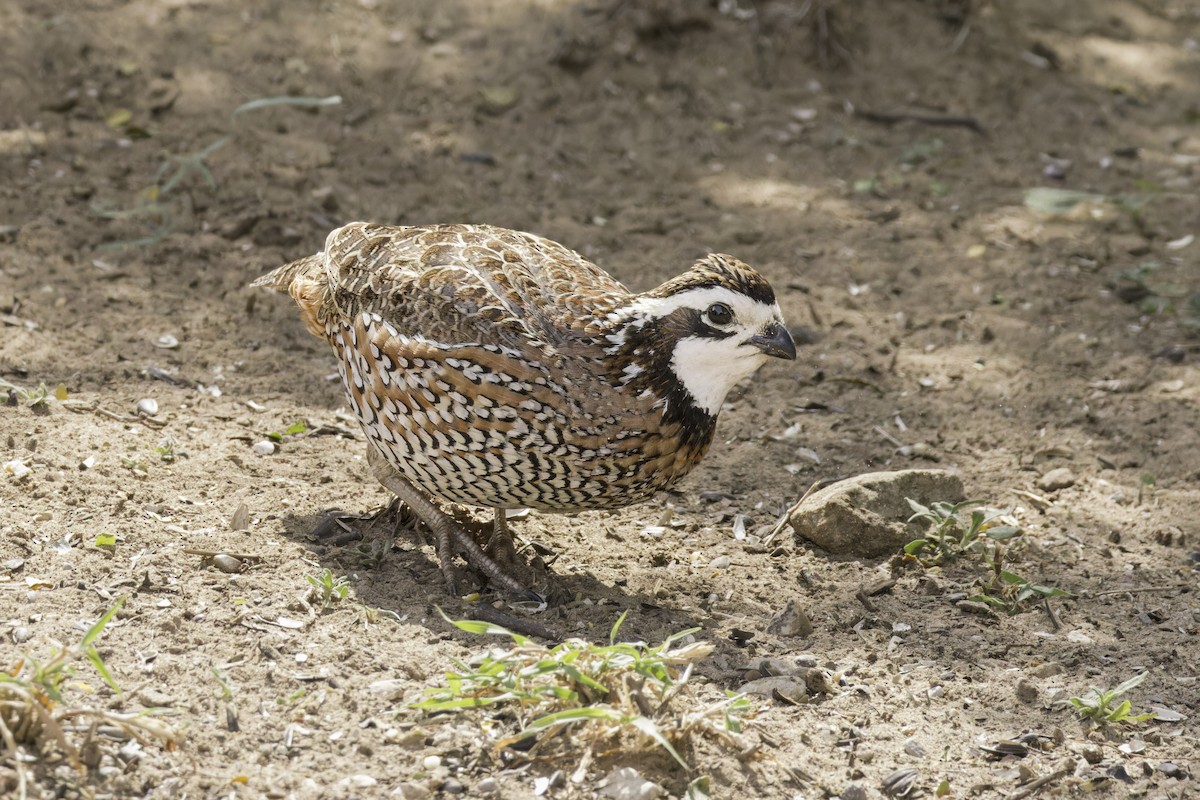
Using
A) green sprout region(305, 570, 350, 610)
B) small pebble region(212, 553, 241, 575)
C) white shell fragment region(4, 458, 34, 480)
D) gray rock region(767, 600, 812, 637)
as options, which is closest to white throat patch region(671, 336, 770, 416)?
gray rock region(767, 600, 812, 637)

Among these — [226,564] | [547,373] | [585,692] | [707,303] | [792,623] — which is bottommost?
[792,623]

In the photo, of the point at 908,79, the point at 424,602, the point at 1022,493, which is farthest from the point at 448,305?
the point at 908,79

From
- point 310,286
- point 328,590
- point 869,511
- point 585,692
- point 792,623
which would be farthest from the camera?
point 310,286

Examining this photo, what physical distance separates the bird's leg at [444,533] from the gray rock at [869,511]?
4.21 ft

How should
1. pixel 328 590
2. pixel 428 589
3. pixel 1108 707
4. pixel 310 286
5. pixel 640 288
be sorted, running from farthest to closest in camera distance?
1. pixel 640 288
2. pixel 310 286
3. pixel 428 589
4. pixel 328 590
5. pixel 1108 707

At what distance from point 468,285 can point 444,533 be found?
1007mm

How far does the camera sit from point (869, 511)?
18.6ft

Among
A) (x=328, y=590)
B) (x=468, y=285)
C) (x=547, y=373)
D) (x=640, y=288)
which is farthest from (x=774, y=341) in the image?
(x=640, y=288)

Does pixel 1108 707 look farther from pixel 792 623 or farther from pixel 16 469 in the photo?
pixel 16 469

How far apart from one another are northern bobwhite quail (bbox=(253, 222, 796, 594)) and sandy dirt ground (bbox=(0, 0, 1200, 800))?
1.80 ft

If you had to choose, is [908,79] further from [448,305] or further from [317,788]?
[317,788]

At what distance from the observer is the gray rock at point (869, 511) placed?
5.65m

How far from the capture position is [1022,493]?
20.2 ft

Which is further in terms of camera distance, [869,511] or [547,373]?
[869,511]
